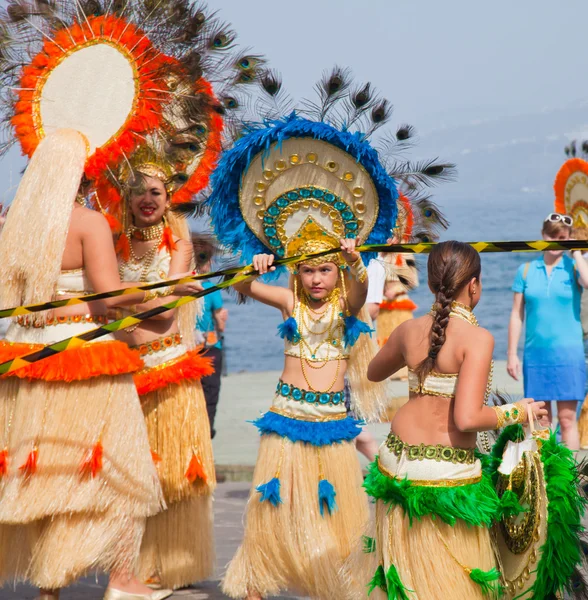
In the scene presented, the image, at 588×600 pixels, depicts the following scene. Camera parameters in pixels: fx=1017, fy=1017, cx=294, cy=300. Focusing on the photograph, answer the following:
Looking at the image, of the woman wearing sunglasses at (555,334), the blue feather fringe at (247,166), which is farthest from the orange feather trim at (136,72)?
the woman wearing sunglasses at (555,334)

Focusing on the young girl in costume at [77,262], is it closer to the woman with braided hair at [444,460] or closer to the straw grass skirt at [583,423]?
the woman with braided hair at [444,460]

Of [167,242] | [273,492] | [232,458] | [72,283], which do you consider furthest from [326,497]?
[232,458]

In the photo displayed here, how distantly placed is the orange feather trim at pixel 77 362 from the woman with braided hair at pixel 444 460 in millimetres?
1456

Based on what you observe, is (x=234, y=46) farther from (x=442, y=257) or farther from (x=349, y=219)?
(x=442, y=257)

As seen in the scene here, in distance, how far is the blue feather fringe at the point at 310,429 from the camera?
16.0 feet

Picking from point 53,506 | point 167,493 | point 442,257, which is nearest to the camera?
point 442,257

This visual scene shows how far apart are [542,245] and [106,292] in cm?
194

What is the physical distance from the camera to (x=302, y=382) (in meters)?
4.99

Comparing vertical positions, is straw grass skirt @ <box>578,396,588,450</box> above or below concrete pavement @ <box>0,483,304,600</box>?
above

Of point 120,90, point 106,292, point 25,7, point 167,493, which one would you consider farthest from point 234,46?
point 167,493

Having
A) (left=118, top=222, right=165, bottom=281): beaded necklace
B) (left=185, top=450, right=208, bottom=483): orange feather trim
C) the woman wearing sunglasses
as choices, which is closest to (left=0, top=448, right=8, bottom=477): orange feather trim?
(left=185, top=450, right=208, bottom=483): orange feather trim

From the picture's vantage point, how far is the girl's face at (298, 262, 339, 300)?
197 inches

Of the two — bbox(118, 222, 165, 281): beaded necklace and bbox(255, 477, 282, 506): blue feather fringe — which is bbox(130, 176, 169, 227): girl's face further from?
bbox(255, 477, 282, 506): blue feather fringe

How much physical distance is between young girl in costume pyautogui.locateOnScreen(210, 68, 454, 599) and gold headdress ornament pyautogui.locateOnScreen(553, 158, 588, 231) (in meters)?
4.14
